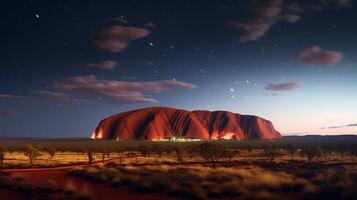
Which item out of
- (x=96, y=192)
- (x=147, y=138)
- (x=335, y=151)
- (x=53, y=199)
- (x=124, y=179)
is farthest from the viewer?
(x=147, y=138)

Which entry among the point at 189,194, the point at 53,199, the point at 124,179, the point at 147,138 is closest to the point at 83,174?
the point at 124,179

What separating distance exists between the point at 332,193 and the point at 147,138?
7069 inches

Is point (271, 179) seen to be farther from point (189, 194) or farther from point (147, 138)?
point (147, 138)

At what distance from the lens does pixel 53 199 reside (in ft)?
73.2

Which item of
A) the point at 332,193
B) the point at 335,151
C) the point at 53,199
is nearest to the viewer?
the point at 332,193

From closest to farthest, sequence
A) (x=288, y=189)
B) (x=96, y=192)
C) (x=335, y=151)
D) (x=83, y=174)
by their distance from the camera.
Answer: (x=288, y=189) → (x=96, y=192) → (x=83, y=174) → (x=335, y=151)

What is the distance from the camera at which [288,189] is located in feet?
78.1

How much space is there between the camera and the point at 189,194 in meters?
22.0

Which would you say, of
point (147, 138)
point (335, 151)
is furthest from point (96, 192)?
point (147, 138)

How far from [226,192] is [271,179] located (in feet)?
16.4

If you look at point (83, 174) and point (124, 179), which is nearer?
point (124, 179)

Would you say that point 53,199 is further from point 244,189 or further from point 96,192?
point 244,189

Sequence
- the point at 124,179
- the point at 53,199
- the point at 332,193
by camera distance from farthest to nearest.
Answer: the point at 124,179 → the point at 53,199 → the point at 332,193

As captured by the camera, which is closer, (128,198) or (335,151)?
(128,198)
